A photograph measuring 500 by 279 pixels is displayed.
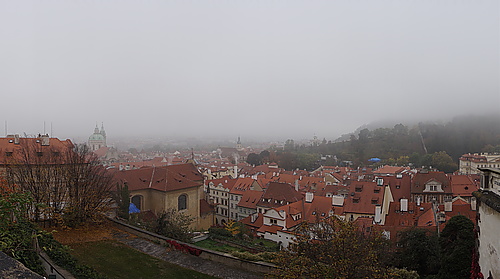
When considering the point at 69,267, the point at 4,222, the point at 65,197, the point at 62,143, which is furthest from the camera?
the point at 62,143

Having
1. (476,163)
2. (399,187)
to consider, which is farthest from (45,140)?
(476,163)

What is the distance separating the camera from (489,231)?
20.4 feet

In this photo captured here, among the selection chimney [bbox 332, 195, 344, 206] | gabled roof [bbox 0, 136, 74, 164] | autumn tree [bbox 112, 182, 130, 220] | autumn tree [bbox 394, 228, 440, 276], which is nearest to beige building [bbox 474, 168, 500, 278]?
autumn tree [bbox 394, 228, 440, 276]

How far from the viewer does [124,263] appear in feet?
53.1

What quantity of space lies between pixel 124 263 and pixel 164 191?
16625 millimetres

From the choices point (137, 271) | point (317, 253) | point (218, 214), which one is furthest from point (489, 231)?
point (218, 214)

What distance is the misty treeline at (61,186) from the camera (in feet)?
65.8

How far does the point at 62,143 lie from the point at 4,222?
25.4 metres

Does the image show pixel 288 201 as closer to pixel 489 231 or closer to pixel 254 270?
pixel 254 270

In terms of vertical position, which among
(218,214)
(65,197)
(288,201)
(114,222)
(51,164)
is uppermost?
(51,164)

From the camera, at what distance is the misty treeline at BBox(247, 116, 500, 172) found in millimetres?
90625

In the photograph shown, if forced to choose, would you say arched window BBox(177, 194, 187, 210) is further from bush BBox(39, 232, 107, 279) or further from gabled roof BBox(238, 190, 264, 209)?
bush BBox(39, 232, 107, 279)

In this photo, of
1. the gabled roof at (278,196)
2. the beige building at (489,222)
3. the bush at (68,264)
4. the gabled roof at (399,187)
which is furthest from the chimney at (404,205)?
the bush at (68,264)

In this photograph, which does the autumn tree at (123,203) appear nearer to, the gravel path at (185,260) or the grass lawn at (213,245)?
the grass lawn at (213,245)
